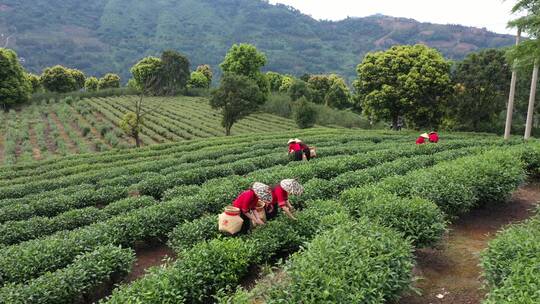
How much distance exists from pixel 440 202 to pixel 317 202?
2753 millimetres

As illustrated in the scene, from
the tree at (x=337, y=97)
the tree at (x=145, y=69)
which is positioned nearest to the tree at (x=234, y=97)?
the tree at (x=337, y=97)

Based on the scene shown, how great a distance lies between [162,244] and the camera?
10648 millimetres

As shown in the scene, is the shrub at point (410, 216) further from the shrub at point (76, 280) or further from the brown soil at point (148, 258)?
the shrub at point (76, 280)

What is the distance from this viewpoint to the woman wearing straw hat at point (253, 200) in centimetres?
798

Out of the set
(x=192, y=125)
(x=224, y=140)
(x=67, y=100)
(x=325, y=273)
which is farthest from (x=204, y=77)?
(x=325, y=273)

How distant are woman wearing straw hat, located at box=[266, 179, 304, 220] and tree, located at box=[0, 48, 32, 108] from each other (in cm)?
5927

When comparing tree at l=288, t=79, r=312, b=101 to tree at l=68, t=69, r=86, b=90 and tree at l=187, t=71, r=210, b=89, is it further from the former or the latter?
tree at l=68, t=69, r=86, b=90

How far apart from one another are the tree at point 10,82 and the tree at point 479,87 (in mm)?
56135

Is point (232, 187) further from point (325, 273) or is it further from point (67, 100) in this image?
point (67, 100)

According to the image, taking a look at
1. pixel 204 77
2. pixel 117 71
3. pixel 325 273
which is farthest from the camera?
pixel 117 71

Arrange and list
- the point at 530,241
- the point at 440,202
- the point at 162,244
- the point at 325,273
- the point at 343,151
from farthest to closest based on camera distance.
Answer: the point at 343,151 < the point at 162,244 < the point at 440,202 < the point at 530,241 < the point at 325,273

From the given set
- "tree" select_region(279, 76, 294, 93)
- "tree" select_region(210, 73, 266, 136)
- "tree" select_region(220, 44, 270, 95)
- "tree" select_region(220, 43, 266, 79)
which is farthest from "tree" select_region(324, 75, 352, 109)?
"tree" select_region(210, 73, 266, 136)

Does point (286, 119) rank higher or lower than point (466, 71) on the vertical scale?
lower

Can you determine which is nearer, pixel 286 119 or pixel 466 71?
pixel 466 71
